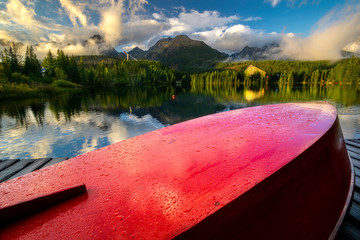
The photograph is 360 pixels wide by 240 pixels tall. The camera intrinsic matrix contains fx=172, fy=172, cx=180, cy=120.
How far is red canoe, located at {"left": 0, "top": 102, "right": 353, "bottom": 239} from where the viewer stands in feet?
3.26

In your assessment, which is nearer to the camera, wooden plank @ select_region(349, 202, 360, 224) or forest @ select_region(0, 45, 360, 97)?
wooden plank @ select_region(349, 202, 360, 224)

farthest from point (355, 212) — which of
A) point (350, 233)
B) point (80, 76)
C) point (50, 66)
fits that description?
point (50, 66)

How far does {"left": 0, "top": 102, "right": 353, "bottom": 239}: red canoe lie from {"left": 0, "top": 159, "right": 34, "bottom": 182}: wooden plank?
341 centimetres

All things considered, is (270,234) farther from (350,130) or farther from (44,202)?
(350,130)

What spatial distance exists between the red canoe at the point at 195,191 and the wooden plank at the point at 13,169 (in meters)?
3.41

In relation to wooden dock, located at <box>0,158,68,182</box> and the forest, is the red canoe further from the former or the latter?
the forest

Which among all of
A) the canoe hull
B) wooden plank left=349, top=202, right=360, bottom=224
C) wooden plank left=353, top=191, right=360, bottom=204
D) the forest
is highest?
the forest

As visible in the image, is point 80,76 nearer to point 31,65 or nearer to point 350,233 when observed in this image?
point 31,65

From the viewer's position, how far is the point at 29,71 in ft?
209

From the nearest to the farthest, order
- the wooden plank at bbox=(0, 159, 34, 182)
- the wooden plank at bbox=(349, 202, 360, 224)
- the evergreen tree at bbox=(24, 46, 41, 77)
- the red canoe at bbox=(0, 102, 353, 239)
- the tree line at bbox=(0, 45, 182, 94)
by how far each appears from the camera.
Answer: the red canoe at bbox=(0, 102, 353, 239), the wooden plank at bbox=(349, 202, 360, 224), the wooden plank at bbox=(0, 159, 34, 182), the tree line at bbox=(0, 45, 182, 94), the evergreen tree at bbox=(24, 46, 41, 77)

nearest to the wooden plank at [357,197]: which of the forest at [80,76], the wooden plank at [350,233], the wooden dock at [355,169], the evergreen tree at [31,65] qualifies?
the wooden dock at [355,169]

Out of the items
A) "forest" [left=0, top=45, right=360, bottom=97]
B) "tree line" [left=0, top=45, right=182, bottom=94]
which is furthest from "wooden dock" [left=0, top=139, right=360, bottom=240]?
"tree line" [left=0, top=45, right=182, bottom=94]

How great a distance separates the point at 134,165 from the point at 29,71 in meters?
85.1

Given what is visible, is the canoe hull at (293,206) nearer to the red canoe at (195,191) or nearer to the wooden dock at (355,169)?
the red canoe at (195,191)
